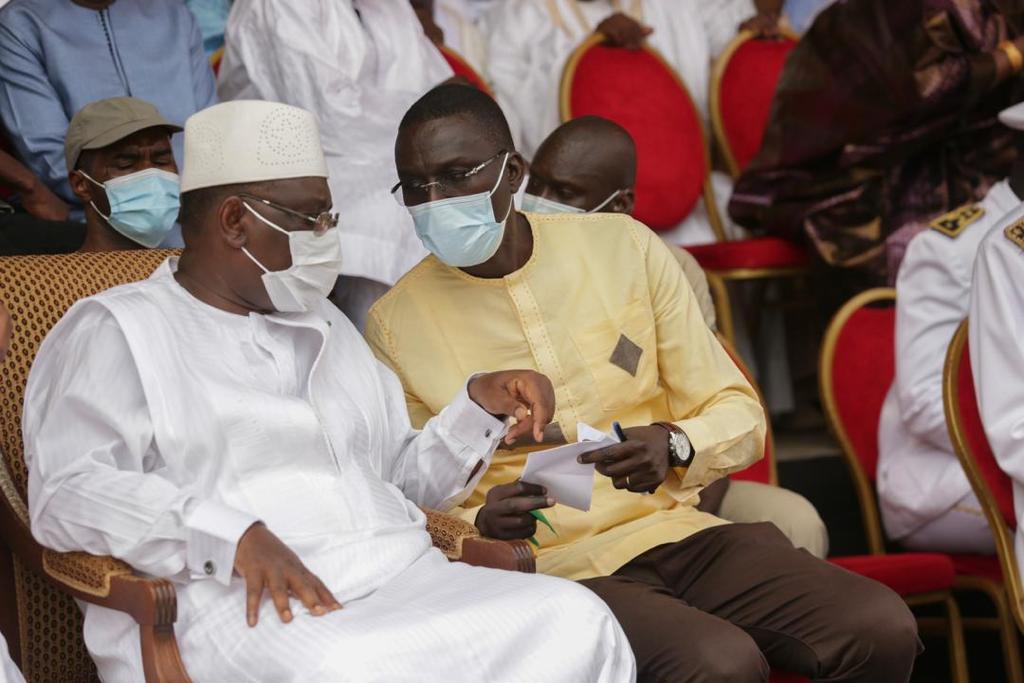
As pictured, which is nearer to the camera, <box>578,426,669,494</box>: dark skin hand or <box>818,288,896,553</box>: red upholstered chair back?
<box>578,426,669,494</box>: dark skin hand

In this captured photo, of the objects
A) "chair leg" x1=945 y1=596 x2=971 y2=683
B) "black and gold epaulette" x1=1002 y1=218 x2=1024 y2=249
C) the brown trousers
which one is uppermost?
"black and gold epaulette" x1=1002 y1=218 x2=1024 y2=249

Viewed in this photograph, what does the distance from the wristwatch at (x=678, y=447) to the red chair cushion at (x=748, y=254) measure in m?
2.64

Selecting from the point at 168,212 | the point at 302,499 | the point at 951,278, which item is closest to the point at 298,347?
the point at 302,499

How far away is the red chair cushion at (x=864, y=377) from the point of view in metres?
4.39

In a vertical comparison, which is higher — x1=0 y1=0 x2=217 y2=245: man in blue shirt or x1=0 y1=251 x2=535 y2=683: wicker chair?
x1=0 y1=0 x2=217 y2=245: man in blue shirt

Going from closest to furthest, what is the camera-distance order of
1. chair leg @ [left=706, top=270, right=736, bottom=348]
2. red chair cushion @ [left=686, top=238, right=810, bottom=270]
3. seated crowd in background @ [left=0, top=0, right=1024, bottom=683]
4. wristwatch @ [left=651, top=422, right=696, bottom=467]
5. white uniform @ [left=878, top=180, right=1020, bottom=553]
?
seated crowd in background @ [left=0, top=0, right=1024, bottom=683], wristwatch @ [left=651, top=422, right=696, bottom=467], white uniform @ [left=878, top=180, right=1020, bottom=553], chair leg @ [left=706, top=270, right=736, bottom=348], red chair cushion @ [left=686, top=238, right=810, bottom=270]

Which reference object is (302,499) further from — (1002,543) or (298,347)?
(1002,543)

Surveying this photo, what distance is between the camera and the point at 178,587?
8.37 feet

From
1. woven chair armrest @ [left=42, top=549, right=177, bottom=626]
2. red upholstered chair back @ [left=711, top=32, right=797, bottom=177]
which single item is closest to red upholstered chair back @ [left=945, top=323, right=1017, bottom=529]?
woven chair armrest @ [left=42, top=549, right=177, bottom=626]

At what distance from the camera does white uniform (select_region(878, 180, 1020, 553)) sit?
13.5 ft

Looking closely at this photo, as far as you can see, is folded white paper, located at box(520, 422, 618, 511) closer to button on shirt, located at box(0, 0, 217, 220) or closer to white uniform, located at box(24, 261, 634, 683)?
white uniform, located at box(24, 261, 634, 683)

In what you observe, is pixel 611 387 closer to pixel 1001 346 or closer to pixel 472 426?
pixel 472 426

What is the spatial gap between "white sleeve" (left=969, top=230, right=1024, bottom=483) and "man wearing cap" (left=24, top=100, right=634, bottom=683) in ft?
3.87

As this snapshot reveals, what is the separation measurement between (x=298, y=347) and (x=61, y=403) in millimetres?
524
